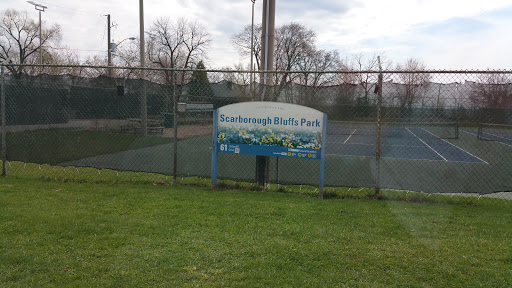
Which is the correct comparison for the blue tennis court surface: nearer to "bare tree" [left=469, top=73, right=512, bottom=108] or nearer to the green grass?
"bare tree" [left=469, top=73, right=512, bottom=108]

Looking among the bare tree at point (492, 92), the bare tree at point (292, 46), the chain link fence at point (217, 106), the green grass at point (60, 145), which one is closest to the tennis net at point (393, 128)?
the chain link fence at point (217, 106)

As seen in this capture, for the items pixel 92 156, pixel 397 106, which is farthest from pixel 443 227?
pixel 92 156

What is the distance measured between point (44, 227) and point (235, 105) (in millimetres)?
3197

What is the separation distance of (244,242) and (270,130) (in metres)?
2.37

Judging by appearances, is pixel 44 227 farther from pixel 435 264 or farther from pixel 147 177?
pixel 435 264

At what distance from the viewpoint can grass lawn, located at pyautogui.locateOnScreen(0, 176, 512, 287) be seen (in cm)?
313

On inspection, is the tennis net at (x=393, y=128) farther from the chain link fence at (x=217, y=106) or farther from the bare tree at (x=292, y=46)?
the bare tree at (x=292, y=46)

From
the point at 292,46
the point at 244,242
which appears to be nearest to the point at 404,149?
the point at 244,242

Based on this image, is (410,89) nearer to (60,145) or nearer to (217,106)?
(217,106)

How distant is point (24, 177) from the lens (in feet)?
22.6

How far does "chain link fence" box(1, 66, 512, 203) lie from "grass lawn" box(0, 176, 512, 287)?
1.25 meters

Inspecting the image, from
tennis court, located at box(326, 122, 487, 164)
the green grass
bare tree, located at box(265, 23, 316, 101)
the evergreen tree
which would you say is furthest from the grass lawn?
bare tree, located at box(265, 23, 316, 101)

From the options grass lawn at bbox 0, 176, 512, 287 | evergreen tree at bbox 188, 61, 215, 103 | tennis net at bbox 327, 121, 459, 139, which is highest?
evergreen tree at bbox 188, 61, 215, 103

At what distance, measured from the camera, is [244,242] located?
3875 millimetres
